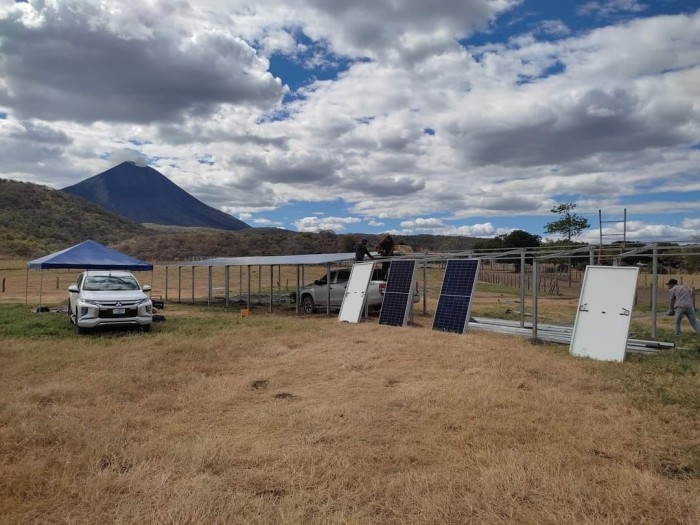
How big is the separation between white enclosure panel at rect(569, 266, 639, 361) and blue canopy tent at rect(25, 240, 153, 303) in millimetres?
13701

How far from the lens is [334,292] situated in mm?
17609

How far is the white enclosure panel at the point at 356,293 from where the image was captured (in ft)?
48.3

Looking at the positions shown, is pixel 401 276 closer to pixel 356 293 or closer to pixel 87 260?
pixel 356 293

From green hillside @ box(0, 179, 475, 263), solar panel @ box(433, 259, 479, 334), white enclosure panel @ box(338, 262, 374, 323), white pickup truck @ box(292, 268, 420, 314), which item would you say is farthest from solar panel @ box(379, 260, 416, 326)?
green hillside @ box(0, 179, 475, 263)

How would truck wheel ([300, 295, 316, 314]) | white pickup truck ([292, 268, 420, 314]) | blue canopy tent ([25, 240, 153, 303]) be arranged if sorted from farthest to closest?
truck wheel ([300, 295, 316, 314])
white pickup truck ([292, 268, 420, 314])
blue canopy tent ([25, 240, 153, 303])

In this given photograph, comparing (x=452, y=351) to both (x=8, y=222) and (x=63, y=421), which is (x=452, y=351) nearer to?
(x=63, y=421)

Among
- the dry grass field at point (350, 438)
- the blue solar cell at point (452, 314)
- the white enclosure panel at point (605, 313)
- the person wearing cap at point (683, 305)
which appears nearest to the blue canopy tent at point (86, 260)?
the dry grass field at point (350, 438)

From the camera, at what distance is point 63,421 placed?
545 centimetres

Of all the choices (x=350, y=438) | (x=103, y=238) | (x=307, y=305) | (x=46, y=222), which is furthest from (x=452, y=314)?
(x=103, y=238)

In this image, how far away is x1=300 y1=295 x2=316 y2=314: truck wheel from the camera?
1853 cm

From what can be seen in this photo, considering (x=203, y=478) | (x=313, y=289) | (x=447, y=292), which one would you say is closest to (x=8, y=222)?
(x=313, y=289)

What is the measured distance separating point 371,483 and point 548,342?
7.87 m

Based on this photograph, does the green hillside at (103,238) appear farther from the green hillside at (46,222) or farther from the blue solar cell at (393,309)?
the blue solar cell at (393,309)

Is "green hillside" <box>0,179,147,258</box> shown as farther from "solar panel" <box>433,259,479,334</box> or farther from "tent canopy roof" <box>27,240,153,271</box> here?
"solar panel" <box>433,259,479,334</box>
